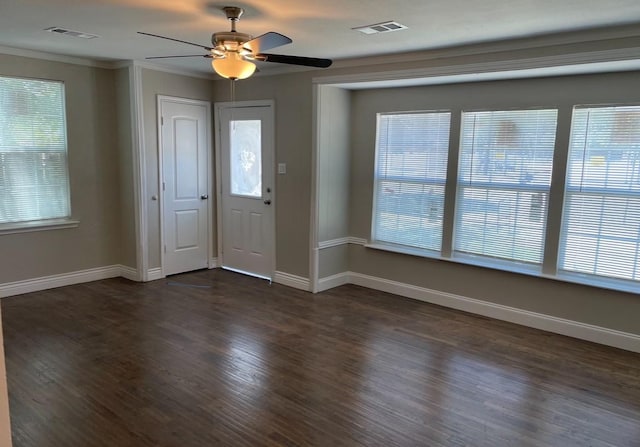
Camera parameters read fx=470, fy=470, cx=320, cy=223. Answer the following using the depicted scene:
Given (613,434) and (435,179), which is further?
(435,179)

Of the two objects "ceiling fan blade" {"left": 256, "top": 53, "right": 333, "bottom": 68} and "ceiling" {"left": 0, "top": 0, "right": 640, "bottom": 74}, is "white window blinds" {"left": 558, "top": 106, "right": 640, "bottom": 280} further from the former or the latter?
"ceiling fan blade" {"left": 256, "top": 53, "right": 333, "bottom": 68}

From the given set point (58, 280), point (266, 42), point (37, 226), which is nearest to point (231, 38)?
point (266, 42)

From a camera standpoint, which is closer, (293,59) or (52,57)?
(293,59)

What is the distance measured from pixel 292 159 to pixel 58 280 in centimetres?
296

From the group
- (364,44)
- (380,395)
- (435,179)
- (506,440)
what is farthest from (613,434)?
(364,44)

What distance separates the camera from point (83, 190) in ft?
17.7

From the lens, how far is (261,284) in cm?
559

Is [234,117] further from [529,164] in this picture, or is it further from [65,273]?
[529,164]

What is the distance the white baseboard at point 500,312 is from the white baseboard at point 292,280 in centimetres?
16

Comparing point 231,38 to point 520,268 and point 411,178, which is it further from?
point 520,268

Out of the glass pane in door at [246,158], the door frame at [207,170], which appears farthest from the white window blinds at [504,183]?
the door frame at [207,170]

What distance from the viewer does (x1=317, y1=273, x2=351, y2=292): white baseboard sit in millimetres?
5348

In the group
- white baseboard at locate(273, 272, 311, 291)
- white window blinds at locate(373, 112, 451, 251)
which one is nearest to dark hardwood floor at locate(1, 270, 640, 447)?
white baseboard at locate(273, 272, 311, 291)

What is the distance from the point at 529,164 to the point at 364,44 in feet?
6.08
